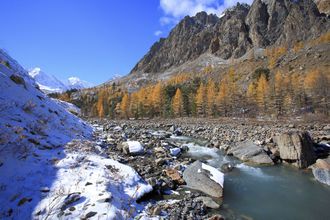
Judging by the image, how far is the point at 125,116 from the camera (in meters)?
97.9

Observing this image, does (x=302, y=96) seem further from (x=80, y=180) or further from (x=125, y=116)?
(x=80, y=180)

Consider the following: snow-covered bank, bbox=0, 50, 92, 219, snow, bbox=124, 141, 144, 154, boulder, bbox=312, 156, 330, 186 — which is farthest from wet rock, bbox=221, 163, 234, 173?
snow-covered bank, bbox=0, 50, 92, 219

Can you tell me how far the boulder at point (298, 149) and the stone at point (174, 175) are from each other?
35.4 ft

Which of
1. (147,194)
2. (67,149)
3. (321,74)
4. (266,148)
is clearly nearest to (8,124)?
(67,149)

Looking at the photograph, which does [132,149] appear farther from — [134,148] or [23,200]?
[23,200]

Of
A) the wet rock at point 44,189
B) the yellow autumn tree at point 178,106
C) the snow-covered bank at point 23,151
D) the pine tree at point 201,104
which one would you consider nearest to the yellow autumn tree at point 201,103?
the pine tree at point 201,104

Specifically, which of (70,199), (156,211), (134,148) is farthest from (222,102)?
(70,199)

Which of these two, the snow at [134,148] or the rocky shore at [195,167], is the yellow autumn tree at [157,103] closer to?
the rocky shore at [195,167]

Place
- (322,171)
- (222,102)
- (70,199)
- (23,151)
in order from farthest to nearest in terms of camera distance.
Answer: (222,102) < (322,171) < (23,151) < (70,199)

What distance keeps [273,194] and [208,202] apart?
5.32 metres

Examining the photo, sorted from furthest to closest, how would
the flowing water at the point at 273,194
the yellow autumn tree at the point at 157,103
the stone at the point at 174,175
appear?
the yellow autumn tree at the point at 157,103, the stone at the point at 174,175, the flowing water at the point at 273,194

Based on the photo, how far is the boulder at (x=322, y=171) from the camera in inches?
595

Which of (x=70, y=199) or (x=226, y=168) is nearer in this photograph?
(x=70, y=199)

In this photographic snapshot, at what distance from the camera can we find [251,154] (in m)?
20.4
